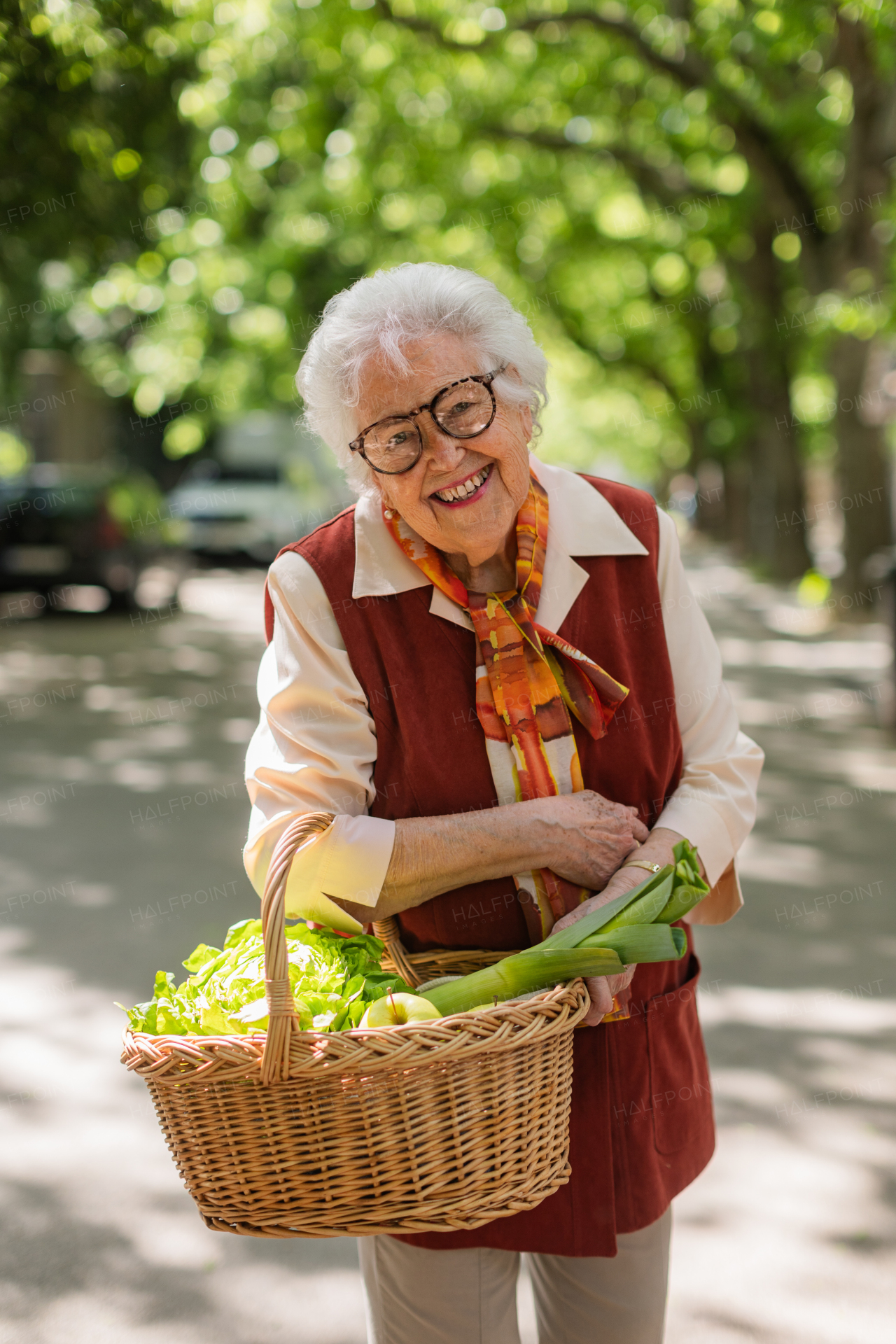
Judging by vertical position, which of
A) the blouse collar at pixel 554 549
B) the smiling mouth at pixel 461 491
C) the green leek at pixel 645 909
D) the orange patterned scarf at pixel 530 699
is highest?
the smiling mouth at pixel 461 491

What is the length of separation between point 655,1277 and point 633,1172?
9.0 inches

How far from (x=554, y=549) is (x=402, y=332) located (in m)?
0.43

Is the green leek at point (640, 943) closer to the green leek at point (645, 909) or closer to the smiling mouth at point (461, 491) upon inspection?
the green leek at point (645, 909)

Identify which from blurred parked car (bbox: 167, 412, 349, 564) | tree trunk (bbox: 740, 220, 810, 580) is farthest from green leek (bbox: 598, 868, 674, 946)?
blurred parked car (bbox: 167, 412, 349, 564)

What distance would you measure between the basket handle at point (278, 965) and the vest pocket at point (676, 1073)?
719 millimetres

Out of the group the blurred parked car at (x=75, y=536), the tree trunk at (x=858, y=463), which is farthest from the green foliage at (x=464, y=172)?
the blurred parked car at (x=75, y=536)

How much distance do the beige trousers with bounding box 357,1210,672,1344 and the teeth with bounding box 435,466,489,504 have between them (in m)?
1.18

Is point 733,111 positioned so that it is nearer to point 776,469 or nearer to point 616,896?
point 776,469

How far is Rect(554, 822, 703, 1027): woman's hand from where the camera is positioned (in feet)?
6.00

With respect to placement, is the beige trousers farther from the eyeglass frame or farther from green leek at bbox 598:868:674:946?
the eyeglass frame

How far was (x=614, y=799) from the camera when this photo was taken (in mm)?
2078

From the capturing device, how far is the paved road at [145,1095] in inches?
117

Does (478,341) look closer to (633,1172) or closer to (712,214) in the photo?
(633,1172)

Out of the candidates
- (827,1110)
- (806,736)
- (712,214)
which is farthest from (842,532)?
(827,1110)
